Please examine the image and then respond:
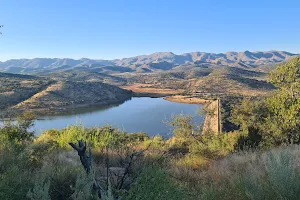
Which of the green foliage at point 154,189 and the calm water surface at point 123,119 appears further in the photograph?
the calm water surface at point 123,119

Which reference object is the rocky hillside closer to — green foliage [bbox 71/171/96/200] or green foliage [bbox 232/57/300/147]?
green foliage [bbox 232/57/300/147]

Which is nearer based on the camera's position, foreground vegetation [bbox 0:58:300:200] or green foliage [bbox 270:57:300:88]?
foreground vegetation [bbox 0:58:300:200]

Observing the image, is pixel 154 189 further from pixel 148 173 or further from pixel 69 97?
pixel 69 97

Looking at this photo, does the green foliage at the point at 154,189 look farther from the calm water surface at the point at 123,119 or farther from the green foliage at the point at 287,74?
the calm water surface at the point at 123,119

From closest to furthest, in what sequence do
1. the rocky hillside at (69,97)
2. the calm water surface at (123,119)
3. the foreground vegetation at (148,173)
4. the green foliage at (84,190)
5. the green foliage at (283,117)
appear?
the green foliage at (84,190), the foreground vegetation at (148,173), the green foliage at (283,117), the calm water surface at (123,119), the rocky hillside at (69,97)

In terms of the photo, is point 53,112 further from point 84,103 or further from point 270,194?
point 270,194

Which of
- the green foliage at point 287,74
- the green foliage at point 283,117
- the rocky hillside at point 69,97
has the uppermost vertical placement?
the green foliage at point 287,74

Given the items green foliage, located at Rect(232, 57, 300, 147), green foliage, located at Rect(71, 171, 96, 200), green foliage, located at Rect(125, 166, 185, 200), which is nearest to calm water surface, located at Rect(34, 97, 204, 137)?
green foliage, located at Rect(232, 57, 300, 147)

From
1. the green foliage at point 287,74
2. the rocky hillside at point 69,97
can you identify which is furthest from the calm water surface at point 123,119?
the green foliage at point 287,74

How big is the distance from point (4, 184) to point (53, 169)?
1.45 metres

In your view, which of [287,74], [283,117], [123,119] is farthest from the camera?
[123,119]

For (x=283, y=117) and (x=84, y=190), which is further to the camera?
(x=283, y=117)

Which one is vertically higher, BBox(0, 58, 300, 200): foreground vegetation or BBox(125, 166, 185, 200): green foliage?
BBox(125, 166, 185, 200): green foliage

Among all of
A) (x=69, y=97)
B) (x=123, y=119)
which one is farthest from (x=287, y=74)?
(x=69, y=97)
